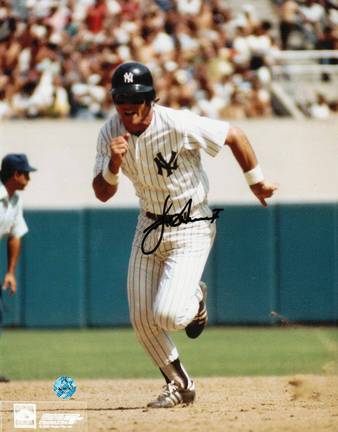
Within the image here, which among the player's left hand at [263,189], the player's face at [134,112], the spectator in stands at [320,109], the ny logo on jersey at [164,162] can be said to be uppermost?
the spectator in stands at [320,109]

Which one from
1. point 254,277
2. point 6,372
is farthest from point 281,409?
point 254,277

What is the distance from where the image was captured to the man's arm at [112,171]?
5309 mm

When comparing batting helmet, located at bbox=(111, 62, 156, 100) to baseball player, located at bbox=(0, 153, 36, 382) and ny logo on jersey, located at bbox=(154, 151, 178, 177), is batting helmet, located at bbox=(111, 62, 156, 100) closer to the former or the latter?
ny logo on jersey, located at bbox=(154, 151, 178, 177)

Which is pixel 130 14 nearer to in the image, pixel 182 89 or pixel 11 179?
pixel 182 89

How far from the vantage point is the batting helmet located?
17.9 ft

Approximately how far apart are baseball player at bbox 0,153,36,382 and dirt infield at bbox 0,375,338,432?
3.15ft

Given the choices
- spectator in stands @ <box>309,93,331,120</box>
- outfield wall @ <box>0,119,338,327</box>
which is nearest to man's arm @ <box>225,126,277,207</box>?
outfield wall @ <box>0,119,338,327</box>

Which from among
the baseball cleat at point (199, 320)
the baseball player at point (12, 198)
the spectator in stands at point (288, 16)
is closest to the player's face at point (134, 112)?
Answer: the baseball cleat at point (199, 320)

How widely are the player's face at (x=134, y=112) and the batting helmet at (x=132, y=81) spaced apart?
4 centimetres

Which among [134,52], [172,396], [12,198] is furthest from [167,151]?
[134,52]

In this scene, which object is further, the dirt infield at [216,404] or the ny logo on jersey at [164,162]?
the ny logo on jersey at [164,162]

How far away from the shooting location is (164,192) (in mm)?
5746

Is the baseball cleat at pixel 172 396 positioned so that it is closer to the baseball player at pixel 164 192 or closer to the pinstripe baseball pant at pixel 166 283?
the baseball player at pixel 164 192

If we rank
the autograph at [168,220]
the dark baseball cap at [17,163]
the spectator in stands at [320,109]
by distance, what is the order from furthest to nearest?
1. the spectator in stands at [320,109]
2. the dark baseball cap at [17,163]
3. the autograph at [168,220]
